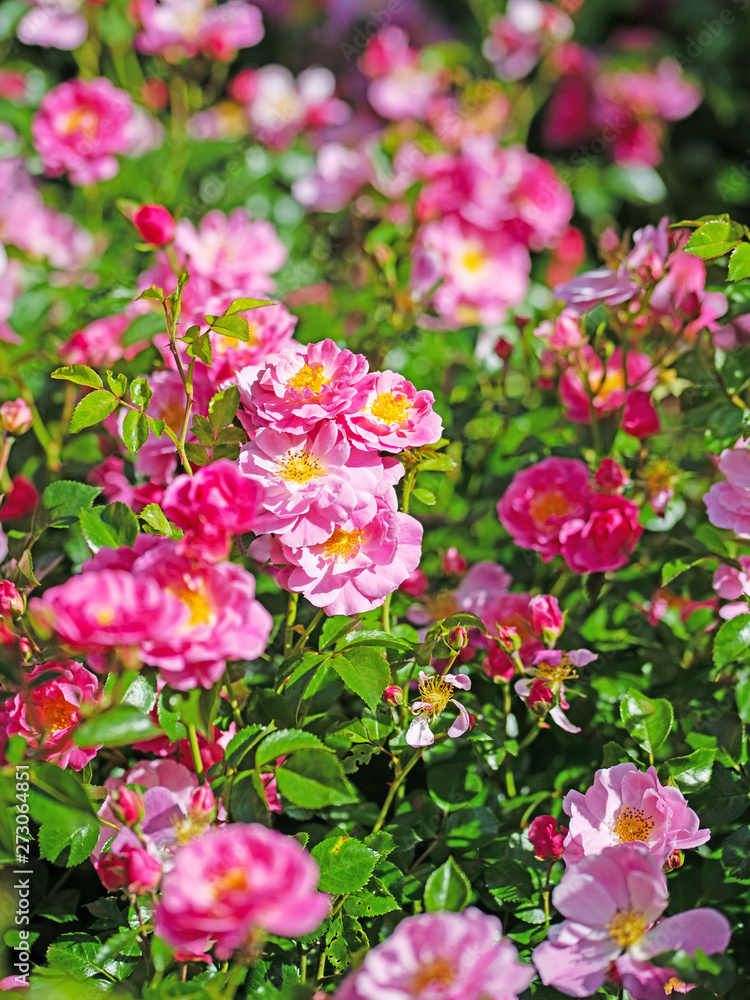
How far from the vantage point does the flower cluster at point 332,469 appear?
3.14 feet

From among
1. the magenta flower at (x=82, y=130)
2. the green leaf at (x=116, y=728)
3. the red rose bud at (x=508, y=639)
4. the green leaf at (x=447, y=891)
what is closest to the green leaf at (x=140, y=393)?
the green leaf at (x=116, y=728)

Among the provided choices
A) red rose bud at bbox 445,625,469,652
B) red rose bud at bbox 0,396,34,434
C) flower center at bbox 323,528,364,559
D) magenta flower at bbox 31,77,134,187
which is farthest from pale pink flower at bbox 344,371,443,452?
magenta flower at bbox 31,77,134,187

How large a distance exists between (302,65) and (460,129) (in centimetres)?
136

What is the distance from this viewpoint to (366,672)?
3.28 ft

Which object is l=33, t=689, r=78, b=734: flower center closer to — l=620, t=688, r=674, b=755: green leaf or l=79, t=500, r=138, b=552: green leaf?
l=79, t=500, r=138, b=552: green leaf

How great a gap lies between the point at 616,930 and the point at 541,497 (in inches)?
24.6

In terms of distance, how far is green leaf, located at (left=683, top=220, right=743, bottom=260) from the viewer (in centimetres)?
117

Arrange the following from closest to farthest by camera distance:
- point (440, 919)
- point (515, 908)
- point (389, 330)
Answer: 1. point (440, 919)
2. point (515, 908)
3. point (389, 330)

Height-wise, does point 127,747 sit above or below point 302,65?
below

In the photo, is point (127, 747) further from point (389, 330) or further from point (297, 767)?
point (389, 330)

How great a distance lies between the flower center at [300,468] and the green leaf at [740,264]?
0.61 meters

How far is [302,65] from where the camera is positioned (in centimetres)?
344

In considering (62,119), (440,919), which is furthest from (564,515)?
(62,119)

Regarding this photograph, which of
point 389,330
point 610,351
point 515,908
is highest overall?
point 610,351
